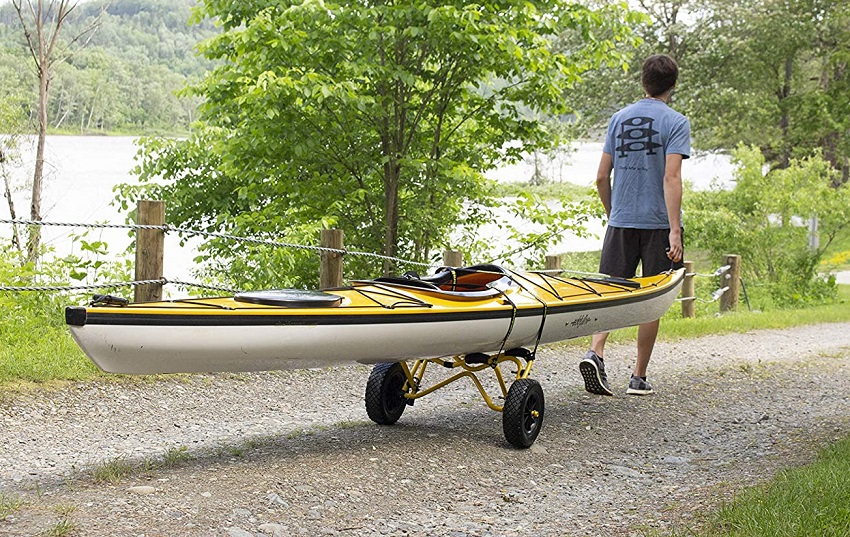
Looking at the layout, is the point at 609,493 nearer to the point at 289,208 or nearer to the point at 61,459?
the point at 61,459

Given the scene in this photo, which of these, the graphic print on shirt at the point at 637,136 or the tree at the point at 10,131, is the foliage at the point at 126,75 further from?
the graphic print on shirt at the point at 637,136

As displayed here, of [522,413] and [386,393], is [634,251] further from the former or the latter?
[386,393]

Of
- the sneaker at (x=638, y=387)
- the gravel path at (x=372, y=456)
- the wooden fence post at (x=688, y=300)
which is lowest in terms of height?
the gravel path at (x=372, y=456)

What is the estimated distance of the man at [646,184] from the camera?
593cm

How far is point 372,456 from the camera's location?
448cm

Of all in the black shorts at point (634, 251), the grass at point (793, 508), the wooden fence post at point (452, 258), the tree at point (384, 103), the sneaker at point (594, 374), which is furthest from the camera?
the wooden fence post at point (452, 258)

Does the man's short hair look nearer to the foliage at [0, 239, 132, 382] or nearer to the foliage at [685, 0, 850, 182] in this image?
the foliage at [0, 239, 132, 382]

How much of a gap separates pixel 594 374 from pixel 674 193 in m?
1.28

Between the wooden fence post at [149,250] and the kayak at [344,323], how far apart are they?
170cm

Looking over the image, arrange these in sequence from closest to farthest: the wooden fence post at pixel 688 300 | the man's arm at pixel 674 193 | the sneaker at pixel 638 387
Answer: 1. the man's arm at pixel 674 193
2. the sneaker at pixel 638 387
3. the wooden fence post at pixel 688 300

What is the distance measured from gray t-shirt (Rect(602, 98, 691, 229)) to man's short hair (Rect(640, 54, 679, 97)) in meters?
0.08

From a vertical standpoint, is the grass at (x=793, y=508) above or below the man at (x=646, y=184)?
below

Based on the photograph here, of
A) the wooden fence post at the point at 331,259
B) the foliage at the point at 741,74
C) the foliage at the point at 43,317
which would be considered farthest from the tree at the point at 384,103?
the foliage at the point at 741,74

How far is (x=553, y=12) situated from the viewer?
933 centimetres
